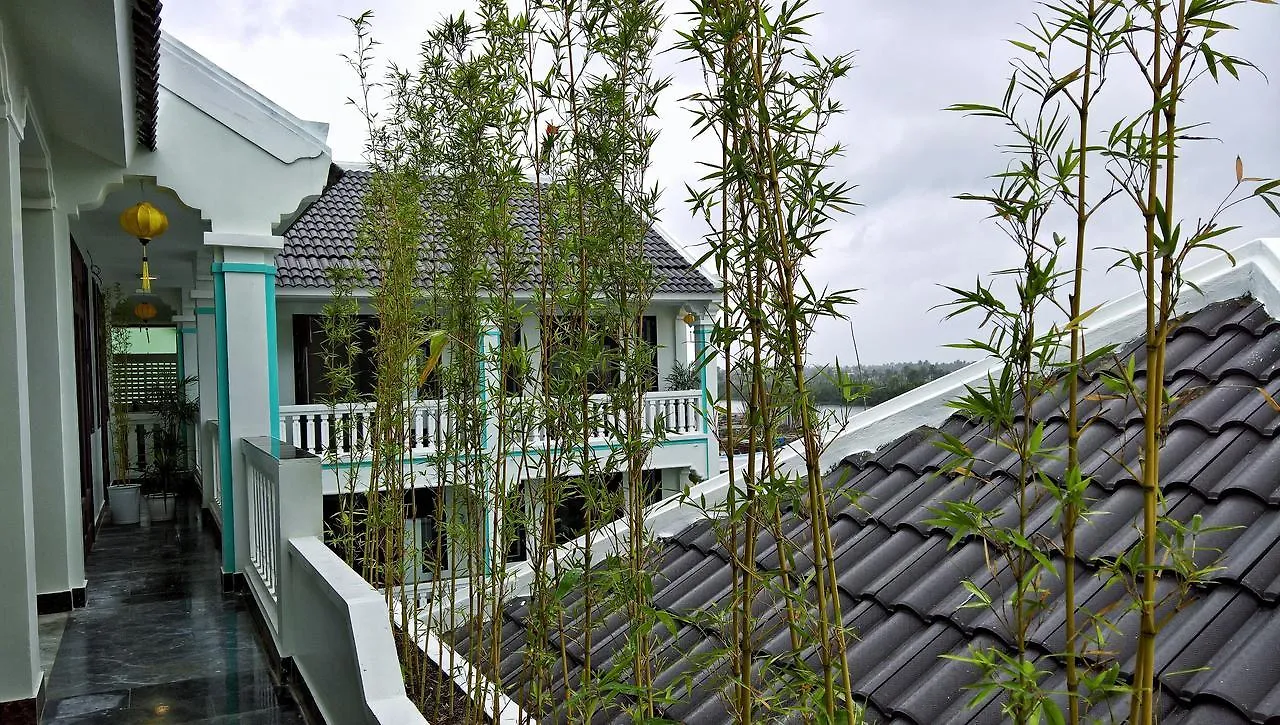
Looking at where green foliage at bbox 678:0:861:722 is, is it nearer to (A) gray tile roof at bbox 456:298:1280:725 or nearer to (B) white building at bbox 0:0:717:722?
(A) gray tile roof at bbox 456:298:1280:725

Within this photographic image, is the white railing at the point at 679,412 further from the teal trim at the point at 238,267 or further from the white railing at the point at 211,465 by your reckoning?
the teal trim at the point at 238,267

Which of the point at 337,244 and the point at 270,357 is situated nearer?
the point at 270,357

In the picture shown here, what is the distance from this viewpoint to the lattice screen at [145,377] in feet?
40.9

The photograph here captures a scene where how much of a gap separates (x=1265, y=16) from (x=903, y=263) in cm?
67

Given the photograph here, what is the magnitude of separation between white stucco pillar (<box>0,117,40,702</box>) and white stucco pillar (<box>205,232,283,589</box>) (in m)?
2.30

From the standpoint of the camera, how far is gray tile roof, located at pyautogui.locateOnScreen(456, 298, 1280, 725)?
65.4 inches

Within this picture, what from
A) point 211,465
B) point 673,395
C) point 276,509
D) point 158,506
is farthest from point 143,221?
point 673,395

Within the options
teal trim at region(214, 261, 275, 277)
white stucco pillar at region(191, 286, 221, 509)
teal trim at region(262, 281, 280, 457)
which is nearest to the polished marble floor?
teal trim at region(262, 281, 280, 457)

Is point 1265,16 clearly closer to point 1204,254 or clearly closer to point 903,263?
point 903,263

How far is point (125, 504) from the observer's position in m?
8.38

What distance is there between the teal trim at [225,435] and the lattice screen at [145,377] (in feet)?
24.4

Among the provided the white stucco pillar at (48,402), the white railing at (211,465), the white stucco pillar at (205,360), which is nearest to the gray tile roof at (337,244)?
the white stucco pillar at (205,360)

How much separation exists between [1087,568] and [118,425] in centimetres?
1058

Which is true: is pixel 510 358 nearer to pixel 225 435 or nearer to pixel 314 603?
pixel 314 603
